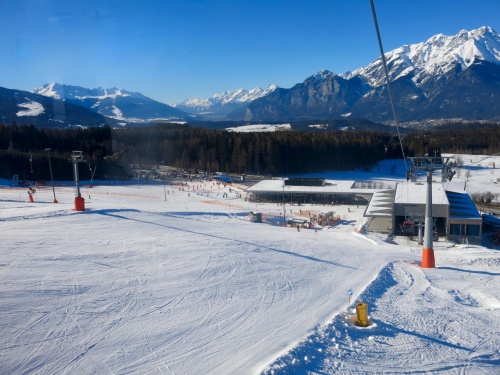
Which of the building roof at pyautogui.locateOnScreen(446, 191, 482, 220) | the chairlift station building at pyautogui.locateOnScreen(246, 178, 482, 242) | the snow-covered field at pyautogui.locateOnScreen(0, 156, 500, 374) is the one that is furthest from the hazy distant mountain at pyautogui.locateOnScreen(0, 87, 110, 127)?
the snow-covered field at pyautogui.locateOnScreen(0, 156, 500, 374)

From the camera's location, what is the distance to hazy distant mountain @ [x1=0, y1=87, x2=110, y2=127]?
79.1 metres

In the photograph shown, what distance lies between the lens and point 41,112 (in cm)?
8188

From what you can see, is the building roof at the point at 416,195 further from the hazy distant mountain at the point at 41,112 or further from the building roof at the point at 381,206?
the hazy distant mountain at the point at 41,112

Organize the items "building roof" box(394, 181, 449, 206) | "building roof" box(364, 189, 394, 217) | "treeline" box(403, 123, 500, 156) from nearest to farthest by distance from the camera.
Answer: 1. "building roof" box(394, 181, 449, 206)
2. "building roof" box(364, 189, 394, 217)
3. "treeline" box(403, 123, 500, 156)

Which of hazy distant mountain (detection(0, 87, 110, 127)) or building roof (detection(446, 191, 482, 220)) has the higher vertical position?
hazy distant mountain (detection(0, 87, 110, 127))

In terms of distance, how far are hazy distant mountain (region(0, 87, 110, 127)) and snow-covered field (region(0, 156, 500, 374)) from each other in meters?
73.8

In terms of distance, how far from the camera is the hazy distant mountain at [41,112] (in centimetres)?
7908

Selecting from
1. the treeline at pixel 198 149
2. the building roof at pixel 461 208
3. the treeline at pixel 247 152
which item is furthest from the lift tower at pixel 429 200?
the treeline at pixel 247 152

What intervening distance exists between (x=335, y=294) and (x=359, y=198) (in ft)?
87.7

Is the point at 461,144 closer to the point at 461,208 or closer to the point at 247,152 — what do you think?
the point at 247,152

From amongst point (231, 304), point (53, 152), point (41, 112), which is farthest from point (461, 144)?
point (41, 112)

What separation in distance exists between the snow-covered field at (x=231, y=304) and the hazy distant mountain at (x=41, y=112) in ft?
242

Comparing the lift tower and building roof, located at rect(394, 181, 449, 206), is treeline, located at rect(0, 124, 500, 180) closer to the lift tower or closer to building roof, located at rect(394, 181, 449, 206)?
building roof, located at rect(394, 181, 449, 206)

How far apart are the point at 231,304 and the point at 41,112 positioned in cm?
8769
